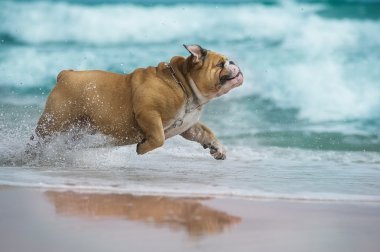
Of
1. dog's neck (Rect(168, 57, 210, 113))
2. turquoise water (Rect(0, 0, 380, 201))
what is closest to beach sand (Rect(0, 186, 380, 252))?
turquoise water (Rect(0, 0, 380, 201))

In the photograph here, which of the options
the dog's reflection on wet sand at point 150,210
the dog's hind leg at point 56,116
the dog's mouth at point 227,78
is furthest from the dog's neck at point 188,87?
the dog's reflection on wet sand at point 150,210

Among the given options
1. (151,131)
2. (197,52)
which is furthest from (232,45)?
(151,131)

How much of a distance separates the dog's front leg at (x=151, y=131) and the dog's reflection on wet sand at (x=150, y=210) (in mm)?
991

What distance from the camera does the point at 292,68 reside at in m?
9.88

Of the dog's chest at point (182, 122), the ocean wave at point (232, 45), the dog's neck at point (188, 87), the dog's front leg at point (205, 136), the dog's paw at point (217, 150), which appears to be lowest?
the ocean wave at point (232, 45)

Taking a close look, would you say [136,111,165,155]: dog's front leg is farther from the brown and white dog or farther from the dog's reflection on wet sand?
the dog's reflection on wet sand

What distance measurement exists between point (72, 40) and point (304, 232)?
30.6ft

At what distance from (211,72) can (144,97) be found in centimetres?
38

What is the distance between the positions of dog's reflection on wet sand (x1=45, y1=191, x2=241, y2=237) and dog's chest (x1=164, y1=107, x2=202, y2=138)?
1210 millimetres

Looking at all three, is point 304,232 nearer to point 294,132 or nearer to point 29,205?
point 29,205

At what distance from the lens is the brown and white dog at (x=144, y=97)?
399 cm

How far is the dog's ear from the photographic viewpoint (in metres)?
4.06

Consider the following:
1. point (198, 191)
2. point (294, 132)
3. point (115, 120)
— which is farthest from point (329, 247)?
point (294, 132)

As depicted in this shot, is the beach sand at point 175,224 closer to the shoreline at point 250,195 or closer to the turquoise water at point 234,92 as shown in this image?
the shoreline at point 250,195
